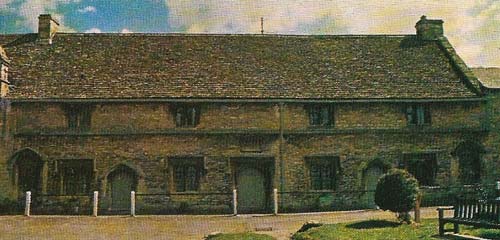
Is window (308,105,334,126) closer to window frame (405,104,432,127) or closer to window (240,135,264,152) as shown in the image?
window (240,135,264,152)

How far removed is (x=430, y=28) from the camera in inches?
1218

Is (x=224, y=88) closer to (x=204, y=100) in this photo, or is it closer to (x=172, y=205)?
(x=204, y=100)

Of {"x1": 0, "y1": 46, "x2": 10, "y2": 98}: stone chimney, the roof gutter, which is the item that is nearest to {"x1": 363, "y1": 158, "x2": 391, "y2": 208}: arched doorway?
the roof gutter

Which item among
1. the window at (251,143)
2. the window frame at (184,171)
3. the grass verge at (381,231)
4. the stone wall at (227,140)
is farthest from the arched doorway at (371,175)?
the grass verge at (381,231)

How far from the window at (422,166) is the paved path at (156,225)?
275 cm

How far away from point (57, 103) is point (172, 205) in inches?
279

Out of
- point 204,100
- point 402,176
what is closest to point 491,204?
point 402,176

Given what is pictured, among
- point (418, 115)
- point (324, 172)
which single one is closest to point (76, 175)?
point (324, 172)

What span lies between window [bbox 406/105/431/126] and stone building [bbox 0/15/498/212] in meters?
0.05

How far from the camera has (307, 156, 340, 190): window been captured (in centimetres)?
2592

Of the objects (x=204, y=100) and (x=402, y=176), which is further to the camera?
(x=204, y=100)

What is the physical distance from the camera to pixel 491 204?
44.5ft

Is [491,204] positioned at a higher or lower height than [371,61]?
lower

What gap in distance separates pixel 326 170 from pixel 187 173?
261 inches
